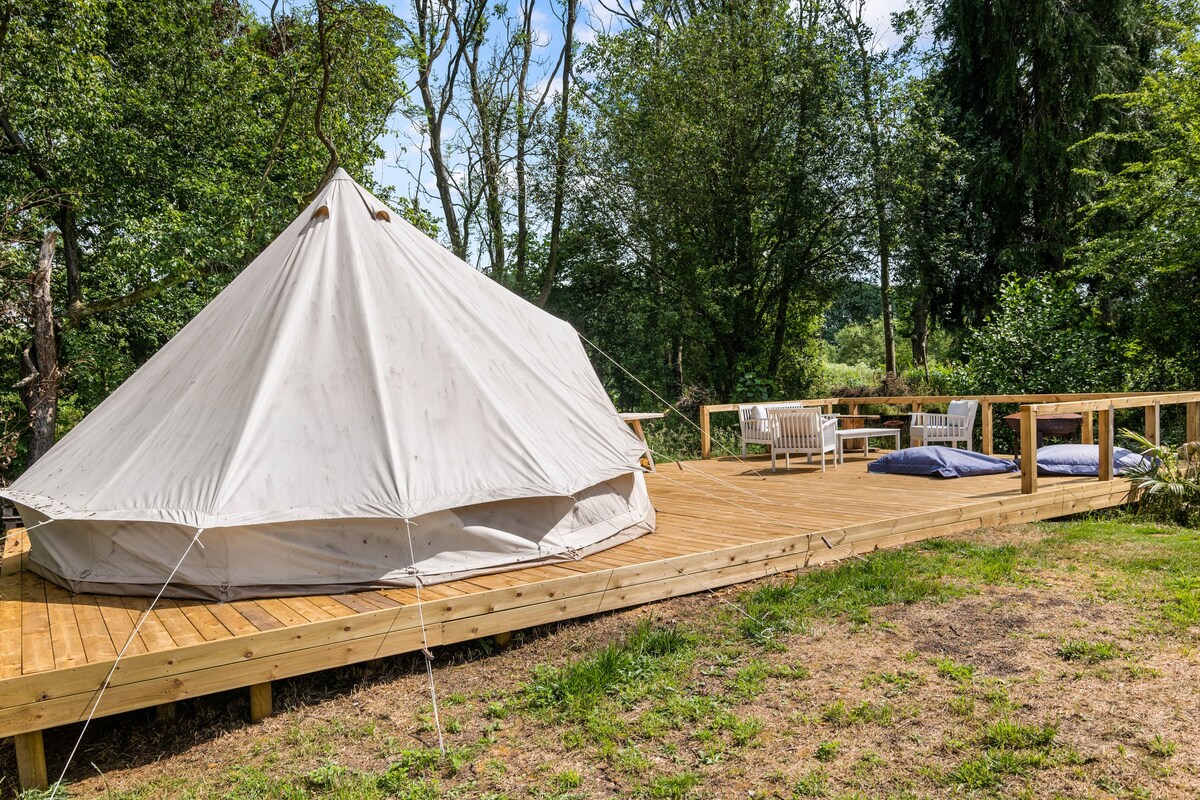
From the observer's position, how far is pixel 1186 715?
291 cm

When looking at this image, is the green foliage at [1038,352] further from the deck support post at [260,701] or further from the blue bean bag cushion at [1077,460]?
the deck support post at [260,701]

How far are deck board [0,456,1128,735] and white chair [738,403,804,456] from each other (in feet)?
9.48

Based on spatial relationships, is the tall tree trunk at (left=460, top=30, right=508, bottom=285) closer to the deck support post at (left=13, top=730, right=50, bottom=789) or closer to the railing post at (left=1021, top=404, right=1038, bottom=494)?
the railing post at (left=1021, top=404, right=1038, bottom=494)

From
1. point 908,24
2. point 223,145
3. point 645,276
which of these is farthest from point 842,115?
point 223,145

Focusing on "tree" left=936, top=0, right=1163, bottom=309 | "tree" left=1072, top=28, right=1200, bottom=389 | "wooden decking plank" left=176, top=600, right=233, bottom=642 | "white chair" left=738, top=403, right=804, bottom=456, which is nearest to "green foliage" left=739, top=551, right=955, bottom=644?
"wooden decking plank" left=176, top=600, right=233, bottom=642

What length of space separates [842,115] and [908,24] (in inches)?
141

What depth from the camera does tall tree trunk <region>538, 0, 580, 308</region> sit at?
17.9 m

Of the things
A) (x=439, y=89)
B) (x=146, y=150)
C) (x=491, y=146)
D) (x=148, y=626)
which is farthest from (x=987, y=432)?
(x=439, y=89)

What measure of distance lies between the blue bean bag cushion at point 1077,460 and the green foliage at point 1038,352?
14.1 feet

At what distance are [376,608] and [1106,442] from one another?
669 centimetres

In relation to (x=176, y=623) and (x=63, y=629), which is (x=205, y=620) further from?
(x=63, y=629)

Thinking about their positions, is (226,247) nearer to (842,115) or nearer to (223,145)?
(223,145)

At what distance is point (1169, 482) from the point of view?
6773 millimetres

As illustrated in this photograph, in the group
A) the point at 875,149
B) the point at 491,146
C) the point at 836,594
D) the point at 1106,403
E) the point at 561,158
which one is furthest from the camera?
the point at 491,146
